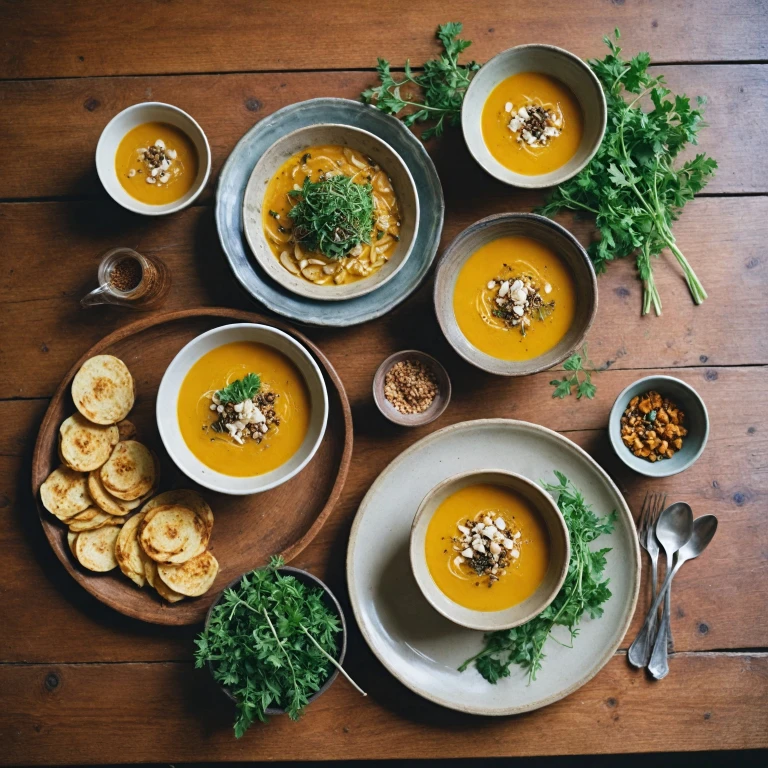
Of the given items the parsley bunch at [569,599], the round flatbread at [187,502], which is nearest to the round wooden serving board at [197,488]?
the round flatbread at [187,502]

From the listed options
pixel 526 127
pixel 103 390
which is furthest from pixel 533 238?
pixel 103 390

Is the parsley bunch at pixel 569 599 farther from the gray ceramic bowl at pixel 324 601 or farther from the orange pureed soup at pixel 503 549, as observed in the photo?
the gray ceramic bowl at pixel 324 601

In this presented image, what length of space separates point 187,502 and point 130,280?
818 mm

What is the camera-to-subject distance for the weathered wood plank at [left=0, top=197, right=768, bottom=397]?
2.46m

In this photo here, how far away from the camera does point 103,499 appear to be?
2324 mm

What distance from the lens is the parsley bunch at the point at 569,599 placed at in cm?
225

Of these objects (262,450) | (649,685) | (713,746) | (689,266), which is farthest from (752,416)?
(262,450)

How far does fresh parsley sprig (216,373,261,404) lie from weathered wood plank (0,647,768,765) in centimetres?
102

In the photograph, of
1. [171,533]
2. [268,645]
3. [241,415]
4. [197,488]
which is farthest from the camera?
[197,488]

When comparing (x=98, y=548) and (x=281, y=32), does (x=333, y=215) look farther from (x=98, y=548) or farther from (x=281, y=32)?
(x=98, y=548)

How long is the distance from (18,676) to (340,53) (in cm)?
261

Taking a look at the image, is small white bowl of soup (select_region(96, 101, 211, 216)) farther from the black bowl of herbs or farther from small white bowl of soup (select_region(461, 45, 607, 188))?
the black bowl of herbs

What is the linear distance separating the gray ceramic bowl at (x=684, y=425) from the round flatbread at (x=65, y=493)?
1889 mm

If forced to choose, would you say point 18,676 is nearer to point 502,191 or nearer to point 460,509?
point 460,509
